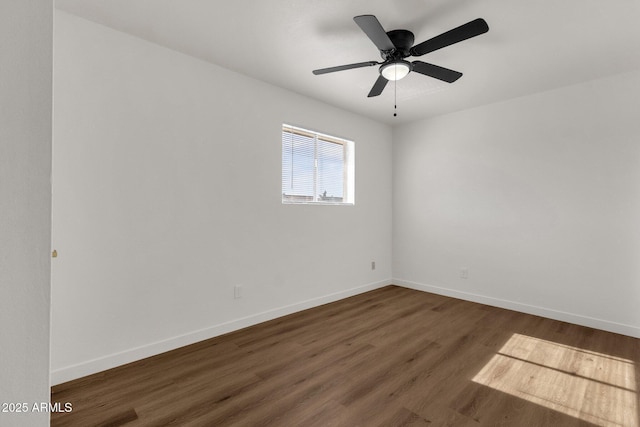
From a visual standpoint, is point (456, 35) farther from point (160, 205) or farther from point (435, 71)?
point (160, 205)

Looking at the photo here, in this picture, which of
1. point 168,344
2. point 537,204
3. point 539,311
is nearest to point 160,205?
point 168,344

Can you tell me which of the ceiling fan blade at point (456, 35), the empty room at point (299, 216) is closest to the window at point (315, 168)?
the empty room at point (299, 216)

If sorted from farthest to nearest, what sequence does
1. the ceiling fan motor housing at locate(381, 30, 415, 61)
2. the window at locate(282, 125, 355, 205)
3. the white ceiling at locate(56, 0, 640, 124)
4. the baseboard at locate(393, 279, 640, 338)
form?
the window at locate(282, 125, 355, 205) → the baseboard at locate(393, 279, 640, 338) → the ceiling fan motor housing at locate(381, 30, 415, 61) → the white ceiling at locate(56, 0, 640, 124)

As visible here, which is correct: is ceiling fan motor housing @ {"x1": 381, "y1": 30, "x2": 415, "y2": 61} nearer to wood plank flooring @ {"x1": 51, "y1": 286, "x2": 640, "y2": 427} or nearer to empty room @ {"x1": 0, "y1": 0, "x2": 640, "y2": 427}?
empty room @ {"x1": 0, "y1": 0, "x2": 640, "y2": 427}

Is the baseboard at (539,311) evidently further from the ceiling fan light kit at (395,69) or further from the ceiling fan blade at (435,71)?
the ceiling fan light kit at (395,69)

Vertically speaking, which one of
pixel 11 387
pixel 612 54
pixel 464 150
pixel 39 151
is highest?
pixel 612 54

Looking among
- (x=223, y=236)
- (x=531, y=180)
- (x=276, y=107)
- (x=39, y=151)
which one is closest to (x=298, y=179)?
(x=276, y=107)

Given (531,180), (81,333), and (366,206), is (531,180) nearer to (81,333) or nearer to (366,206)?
(366,206)

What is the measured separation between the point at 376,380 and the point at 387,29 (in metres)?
2.58

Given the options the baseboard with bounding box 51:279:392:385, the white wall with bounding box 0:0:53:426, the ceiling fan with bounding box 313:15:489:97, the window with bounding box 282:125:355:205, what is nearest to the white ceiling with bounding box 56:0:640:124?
the ceiling fan with bounding box 313:15:489:97

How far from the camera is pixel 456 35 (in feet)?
6.14

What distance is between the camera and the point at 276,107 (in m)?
3.28

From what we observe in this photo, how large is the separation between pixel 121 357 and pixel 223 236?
122 cm

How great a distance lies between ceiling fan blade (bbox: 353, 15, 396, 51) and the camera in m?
1.76
